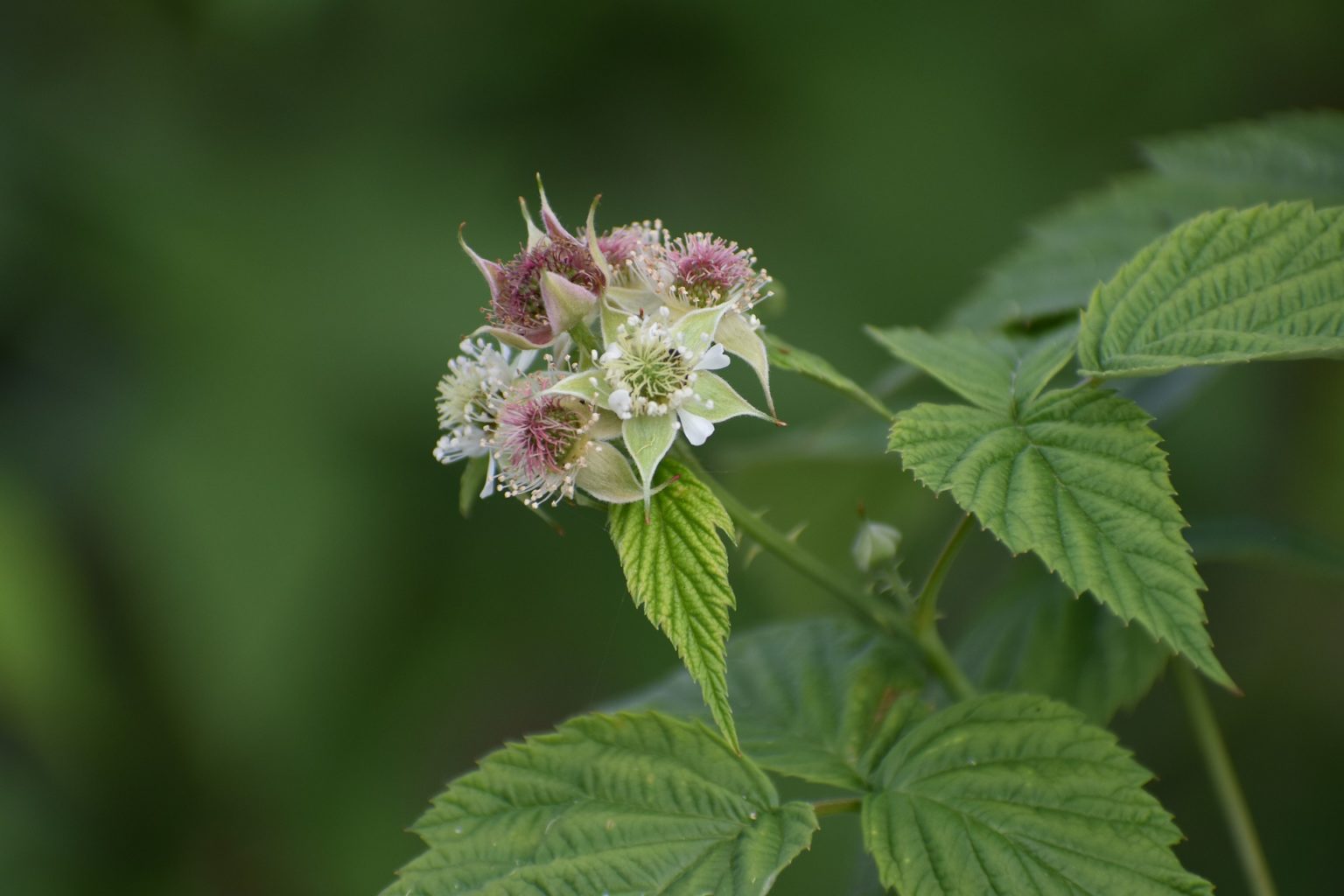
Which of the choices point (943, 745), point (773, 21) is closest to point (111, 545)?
point (773, 21)

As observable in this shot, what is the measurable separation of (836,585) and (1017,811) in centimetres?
27

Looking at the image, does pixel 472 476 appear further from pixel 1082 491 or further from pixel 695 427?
pixel 1082 491

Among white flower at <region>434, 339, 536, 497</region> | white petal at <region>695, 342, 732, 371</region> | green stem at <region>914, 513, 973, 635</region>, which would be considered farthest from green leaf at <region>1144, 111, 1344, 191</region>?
white flower at <region>434, 339, 536, 497</region>

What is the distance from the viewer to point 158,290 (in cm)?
312

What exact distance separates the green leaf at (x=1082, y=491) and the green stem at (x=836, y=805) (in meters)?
0.32

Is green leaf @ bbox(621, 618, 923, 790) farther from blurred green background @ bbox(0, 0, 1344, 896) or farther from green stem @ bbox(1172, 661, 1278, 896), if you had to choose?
blurred green background @ bbox(0, 0, 1344, 896)

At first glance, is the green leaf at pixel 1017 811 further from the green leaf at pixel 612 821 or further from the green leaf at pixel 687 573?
the green leaf at pixel 687 573

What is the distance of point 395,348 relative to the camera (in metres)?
3.13

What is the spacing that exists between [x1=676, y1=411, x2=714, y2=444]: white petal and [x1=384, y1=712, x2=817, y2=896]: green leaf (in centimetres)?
29

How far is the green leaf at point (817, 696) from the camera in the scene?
114cm

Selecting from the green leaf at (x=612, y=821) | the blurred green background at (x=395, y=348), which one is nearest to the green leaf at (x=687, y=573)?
the green leaf at (x=612, y=821)

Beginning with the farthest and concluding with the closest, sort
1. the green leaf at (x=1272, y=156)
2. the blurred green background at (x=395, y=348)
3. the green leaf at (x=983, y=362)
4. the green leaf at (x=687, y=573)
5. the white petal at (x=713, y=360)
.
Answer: the blurred green background at (x=395, y=348)
the green leaf at (x=1272, y=156)
the green leaf at (x=983, y=362)
the white petal at (x=713, y=360)
the green leaf at (x=687, y=573)

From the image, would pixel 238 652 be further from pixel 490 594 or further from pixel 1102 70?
pixel 1102 70

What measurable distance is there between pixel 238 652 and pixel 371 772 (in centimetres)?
Result: 61
